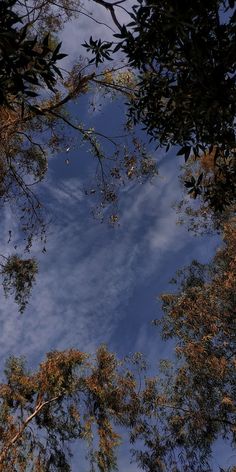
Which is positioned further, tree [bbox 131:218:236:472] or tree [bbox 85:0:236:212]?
tree [bbox 131:218:236:472]

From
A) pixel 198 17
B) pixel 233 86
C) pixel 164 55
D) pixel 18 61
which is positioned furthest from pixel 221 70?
pixel 18 61

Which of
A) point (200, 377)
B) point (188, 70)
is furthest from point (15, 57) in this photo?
point (200, 377)

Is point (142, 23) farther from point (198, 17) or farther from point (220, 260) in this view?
point (220, 260)

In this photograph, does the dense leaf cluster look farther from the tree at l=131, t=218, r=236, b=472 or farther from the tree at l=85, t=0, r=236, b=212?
the tree at l=131, t=218, r=236, b=472

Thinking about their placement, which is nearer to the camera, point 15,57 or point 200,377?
point 15,57

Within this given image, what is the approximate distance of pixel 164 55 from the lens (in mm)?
4074

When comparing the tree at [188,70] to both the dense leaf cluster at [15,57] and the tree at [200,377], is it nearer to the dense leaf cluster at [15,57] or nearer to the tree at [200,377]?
the dense leaf cluster at [15,57]

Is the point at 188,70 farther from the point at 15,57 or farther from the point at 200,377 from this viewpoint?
the point at 200,377

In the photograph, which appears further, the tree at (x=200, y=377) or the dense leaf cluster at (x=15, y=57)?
the tree at (x=200, y=377)

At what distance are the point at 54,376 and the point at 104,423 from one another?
1.93 metres

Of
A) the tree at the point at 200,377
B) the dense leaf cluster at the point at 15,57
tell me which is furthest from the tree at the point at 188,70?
the tree at the point at 200,377

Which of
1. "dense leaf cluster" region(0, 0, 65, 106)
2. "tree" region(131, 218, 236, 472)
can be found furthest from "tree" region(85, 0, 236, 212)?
Result: "tree" region(131, 218, 236, 472)

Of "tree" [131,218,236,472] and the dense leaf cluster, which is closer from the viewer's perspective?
the dense leaf cluster

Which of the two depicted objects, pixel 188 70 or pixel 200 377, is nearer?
pixel 188 70
